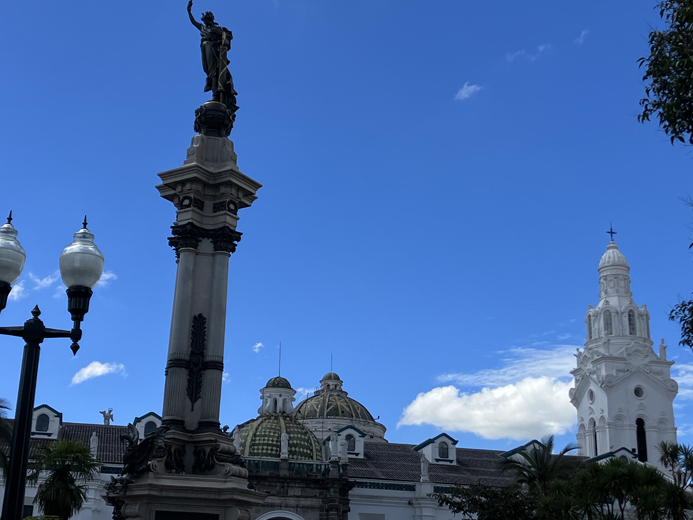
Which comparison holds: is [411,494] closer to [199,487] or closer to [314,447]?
[314,447]

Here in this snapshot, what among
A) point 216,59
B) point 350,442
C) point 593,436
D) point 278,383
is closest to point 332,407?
point 278,383

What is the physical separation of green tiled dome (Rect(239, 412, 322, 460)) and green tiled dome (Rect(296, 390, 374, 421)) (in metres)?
16.0

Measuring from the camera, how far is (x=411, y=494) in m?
55.1

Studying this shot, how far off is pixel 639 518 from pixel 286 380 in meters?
40.1

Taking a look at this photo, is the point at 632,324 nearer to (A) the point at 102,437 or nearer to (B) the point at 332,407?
(B) the point at 332,407

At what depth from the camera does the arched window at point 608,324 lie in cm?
7606

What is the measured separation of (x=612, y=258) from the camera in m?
78.6

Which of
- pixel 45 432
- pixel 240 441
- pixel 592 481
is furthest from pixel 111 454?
pixel 592 481

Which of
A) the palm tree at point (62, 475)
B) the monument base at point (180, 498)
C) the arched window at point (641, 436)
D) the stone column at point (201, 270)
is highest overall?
the arched window at point (641, 436)

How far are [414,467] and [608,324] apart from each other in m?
26.9

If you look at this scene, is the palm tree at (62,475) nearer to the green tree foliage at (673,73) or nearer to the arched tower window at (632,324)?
the green tree foliage at (673,73)

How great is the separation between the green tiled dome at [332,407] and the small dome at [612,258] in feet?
83.4

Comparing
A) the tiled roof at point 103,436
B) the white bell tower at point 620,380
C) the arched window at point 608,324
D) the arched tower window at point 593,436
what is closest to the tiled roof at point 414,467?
the white bell tower at point 620,380

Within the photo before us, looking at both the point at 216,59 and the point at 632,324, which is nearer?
the point at 216,59
